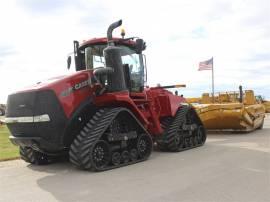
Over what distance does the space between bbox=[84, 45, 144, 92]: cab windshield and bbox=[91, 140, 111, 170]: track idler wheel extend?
2007mm

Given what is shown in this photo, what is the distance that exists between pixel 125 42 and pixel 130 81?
94 centimetres

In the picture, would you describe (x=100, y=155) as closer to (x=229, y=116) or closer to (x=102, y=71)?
(x=102, y=71)

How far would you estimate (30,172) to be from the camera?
27.4 ft

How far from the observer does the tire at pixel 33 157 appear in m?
9.22

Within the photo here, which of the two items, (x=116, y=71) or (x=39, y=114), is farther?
(x=116, y=71)

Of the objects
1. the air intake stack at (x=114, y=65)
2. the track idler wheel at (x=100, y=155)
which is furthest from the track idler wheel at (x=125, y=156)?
the air intake stack at (x=114, y=65)

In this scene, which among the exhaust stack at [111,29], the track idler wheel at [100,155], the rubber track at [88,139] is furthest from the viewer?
the exhaust stack at [111,29]

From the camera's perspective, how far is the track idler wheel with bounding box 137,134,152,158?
9.28 m

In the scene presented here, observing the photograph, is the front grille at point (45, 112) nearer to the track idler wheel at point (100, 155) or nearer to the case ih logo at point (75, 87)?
the case ih logo at point (75, 87)

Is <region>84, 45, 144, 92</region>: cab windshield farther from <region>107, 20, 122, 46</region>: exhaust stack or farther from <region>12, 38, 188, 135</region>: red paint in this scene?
<region>107, 20, 122, 46</region>: exhaust stack

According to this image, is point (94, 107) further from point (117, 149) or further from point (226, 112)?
point (226, 112)

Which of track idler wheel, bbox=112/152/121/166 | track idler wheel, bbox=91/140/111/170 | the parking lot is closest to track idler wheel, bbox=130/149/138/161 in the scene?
the parking lot

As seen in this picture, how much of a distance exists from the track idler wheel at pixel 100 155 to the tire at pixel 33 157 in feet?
5.82

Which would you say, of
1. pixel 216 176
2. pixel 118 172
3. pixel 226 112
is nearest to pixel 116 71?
pixel 118 172
